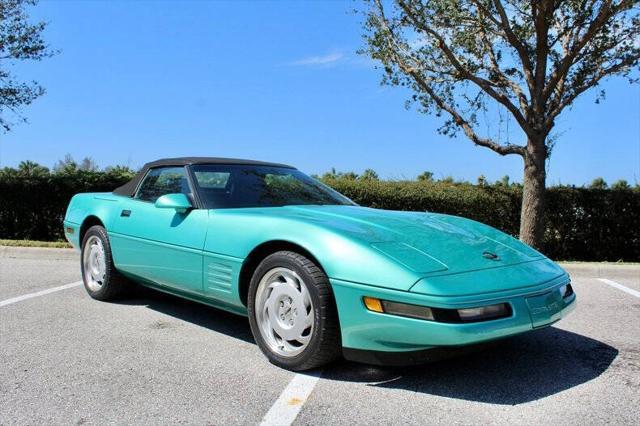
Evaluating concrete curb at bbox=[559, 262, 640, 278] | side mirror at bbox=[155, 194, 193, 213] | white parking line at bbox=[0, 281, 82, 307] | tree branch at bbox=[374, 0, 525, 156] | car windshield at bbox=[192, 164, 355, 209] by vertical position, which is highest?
tree branch at bbox=[374, 0, 525, 156]

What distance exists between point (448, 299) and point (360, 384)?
75 centimetres

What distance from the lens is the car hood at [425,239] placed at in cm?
312

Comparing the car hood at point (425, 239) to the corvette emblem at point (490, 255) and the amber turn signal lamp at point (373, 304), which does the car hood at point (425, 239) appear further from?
the amber turn signal lamp at point (373, 304)

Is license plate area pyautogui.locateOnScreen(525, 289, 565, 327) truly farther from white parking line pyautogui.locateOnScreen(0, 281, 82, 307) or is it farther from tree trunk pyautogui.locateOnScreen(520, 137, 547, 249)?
tree trunk pyautogui.locateOnScreen(520, 137, 547, 249)

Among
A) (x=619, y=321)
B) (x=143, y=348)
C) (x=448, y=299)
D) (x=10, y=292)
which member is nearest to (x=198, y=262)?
(x=143, y=348)

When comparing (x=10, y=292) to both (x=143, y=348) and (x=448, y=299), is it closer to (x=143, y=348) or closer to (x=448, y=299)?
(x=143, y=348)

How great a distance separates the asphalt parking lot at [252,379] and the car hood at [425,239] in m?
0.67

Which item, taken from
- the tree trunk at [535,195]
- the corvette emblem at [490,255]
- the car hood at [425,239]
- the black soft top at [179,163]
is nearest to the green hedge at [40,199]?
the black soft top at [179,163]

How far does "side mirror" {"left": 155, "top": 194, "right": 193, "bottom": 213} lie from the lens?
4027 mm

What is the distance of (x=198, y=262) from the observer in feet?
12.8

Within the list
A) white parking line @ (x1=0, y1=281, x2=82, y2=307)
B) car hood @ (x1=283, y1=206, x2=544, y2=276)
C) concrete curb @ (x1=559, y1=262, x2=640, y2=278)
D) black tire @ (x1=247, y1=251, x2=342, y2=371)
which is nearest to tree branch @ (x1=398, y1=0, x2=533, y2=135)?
concrete curb @ (x1=559, y1=262, x2=640, y2=278)

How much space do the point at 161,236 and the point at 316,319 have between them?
1640 mm

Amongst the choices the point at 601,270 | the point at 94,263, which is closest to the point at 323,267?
the point at 94,263

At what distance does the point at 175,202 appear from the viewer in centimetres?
403
